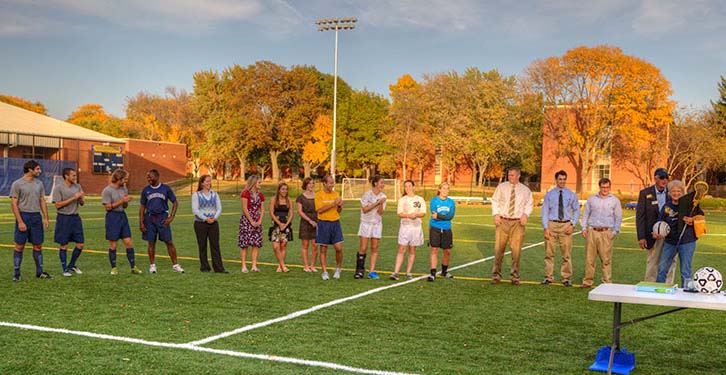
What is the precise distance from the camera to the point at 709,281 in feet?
20.3

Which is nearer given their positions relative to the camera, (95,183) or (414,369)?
(414,369)

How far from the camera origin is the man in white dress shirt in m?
11.3

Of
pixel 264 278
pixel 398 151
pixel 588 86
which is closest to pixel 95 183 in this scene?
pixel 398 151

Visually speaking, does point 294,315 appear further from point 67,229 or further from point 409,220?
point 67,229

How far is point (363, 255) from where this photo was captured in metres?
11.8

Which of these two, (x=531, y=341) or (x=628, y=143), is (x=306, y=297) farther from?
(x=628, y=143)

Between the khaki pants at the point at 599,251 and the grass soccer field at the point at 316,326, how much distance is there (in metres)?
0.44

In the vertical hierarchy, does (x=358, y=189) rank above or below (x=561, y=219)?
below

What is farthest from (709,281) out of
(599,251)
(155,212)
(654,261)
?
(155,212)

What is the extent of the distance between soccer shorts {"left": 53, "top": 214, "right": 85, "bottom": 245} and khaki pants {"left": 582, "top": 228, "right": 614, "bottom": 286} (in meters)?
8.70

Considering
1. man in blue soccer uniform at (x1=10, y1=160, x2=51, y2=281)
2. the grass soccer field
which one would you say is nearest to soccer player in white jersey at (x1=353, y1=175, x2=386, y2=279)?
the grass soccer field

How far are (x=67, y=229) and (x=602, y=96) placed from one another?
47788 millimetres

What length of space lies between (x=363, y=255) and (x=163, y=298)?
3.71 metres

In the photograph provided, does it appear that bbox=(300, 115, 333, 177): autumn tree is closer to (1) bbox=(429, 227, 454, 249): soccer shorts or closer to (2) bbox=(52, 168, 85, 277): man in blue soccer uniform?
(1) bbox=(429, 227, 454, 249): soccer shorts
